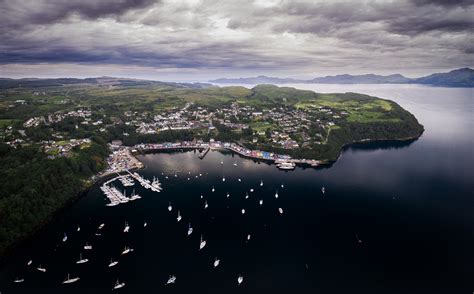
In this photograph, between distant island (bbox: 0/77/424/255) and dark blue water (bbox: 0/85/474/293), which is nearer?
dark blue water (bbox: 0/85/474/293)

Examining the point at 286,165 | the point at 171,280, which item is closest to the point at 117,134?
the point at 286,165

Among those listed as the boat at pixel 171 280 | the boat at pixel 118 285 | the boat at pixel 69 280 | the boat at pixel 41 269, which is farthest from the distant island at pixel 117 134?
the boat at pixel 171 280

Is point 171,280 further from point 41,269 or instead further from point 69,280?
point 41,269

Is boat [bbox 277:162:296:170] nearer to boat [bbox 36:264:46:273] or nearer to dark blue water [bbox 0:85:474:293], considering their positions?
dark blue water [bbox 0:85:474:293]

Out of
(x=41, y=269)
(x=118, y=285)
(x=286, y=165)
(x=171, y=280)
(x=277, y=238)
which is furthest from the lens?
(x=286, y=165)

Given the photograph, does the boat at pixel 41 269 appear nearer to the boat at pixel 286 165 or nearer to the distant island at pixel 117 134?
the distant island at pixel 117 134

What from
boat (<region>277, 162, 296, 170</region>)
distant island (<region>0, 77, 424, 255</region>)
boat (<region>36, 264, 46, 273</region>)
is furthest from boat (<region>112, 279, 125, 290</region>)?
boat (<region>277, 162, 296, 170</region>)
